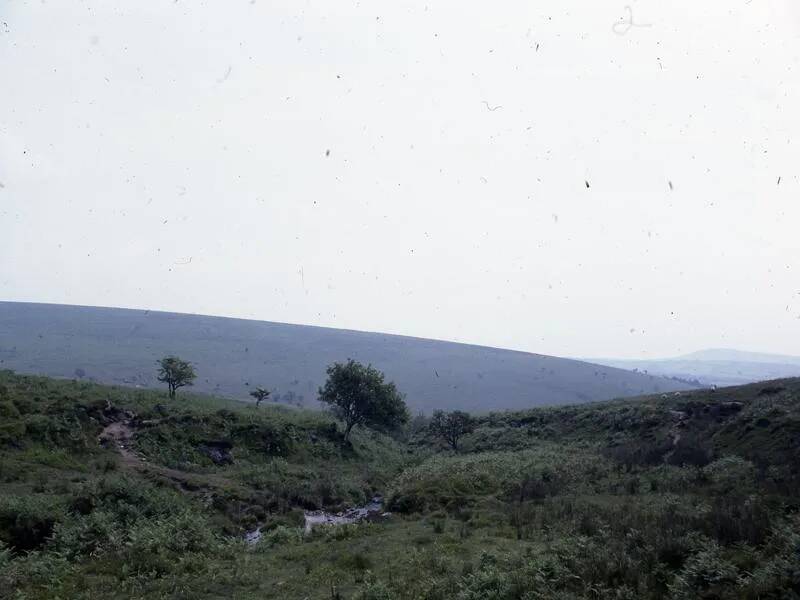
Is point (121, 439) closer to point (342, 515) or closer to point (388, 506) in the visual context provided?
point (342, 515)

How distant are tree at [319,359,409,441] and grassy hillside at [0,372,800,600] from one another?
3138 millimetres

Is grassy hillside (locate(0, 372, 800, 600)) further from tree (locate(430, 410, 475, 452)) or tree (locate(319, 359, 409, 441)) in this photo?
tree (locate(430, 410, 475, 452))

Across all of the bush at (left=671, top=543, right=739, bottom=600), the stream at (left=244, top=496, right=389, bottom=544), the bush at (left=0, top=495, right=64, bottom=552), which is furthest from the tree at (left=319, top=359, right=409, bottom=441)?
the bush at (left=671, top=543, right=739, bottom=600)

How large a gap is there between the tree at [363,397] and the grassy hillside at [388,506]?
3.14m

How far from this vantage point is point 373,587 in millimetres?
12250

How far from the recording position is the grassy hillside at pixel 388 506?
1170 centimetres

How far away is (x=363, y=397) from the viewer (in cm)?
5050

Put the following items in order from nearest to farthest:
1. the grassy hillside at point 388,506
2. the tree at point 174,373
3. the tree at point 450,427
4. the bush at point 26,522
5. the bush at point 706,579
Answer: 1. the bush at point 706,579
2. the grassy hillside at point 388,506
3. the bush at point 26,522
4. the tree at point 450,427
5. the tree at point 174,373

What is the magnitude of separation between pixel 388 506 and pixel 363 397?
915 inches

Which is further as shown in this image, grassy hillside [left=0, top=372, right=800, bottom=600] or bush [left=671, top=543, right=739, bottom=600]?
grassy hillside [left=0, top=372, right=800, bottom=600]

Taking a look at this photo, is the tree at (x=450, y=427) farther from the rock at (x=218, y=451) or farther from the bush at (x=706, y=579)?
the bush at (x=706, y=579)

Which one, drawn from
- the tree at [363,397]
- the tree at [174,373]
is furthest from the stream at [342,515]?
the tree at [174,373]

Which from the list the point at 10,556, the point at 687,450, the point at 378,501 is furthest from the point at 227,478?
the point at 687,450

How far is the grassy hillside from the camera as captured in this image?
38.4 ft
